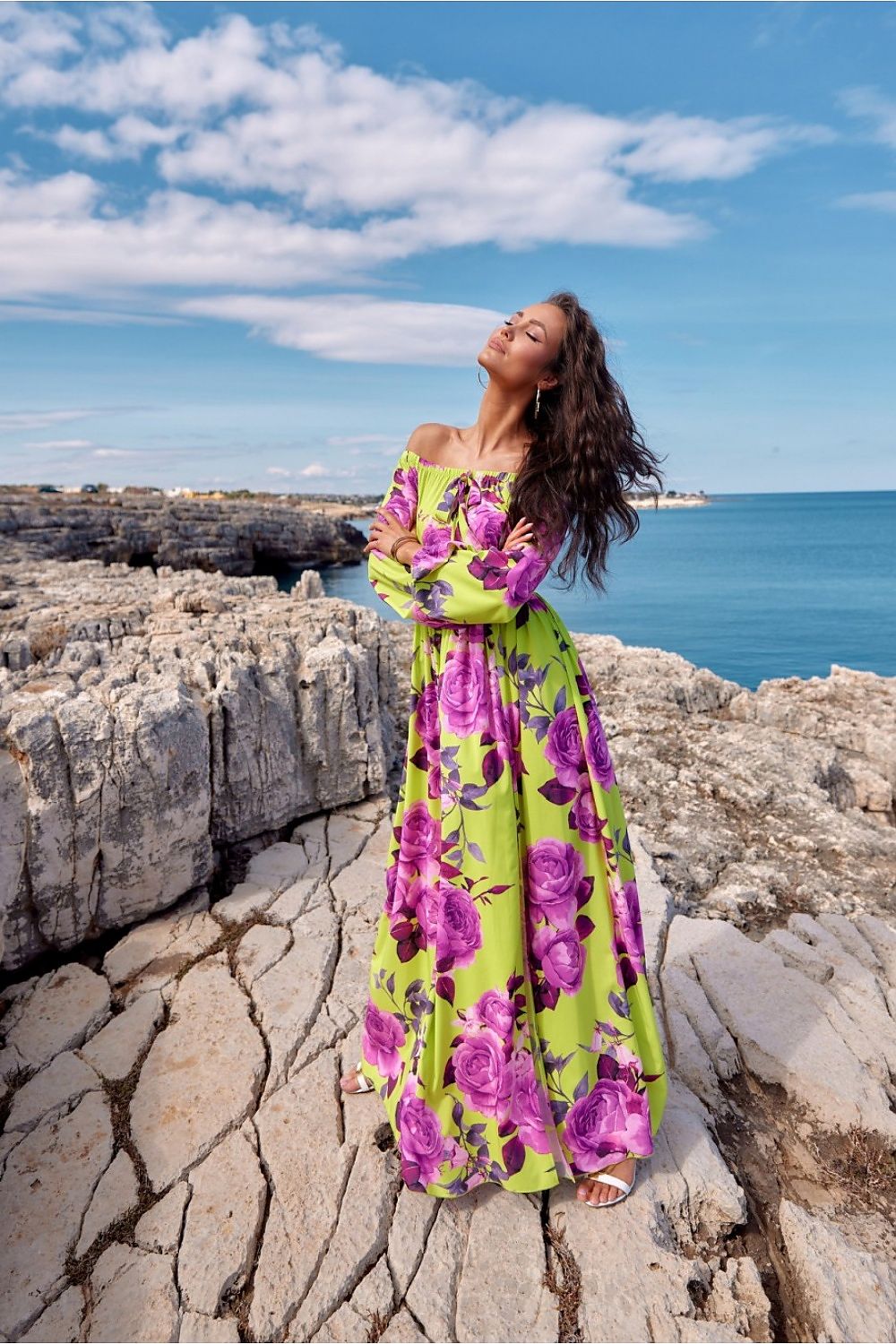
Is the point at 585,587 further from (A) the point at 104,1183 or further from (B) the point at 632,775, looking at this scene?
(B) the point at 632,775

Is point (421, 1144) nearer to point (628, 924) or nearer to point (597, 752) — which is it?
point (628, 924)

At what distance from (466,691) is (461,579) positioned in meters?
0.40

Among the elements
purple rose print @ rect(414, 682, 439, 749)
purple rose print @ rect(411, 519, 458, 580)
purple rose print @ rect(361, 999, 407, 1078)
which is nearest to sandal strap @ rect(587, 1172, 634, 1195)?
purple rose print @ rect(361, 999, 407, 1078)

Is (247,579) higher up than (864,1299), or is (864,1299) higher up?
(247,579)

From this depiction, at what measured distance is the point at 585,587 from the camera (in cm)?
296

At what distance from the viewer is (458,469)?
2.77 meters

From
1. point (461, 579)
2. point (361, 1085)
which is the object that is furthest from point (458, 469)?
point (361, 1085)

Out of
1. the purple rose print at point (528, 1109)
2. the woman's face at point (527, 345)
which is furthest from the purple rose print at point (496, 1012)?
the woman's face at point (527, 345)

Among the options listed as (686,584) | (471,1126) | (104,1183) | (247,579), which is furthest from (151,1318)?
(686,584)

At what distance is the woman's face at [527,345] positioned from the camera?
2.60 metres

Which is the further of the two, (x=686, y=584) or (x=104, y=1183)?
(x=686, y=584)

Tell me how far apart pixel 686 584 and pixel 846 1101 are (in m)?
39.9

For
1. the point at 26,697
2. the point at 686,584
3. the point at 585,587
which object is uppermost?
the point at 585,587

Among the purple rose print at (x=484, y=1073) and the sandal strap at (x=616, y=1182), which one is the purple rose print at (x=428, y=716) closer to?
the purple rose print at (x=484, y=1073)
